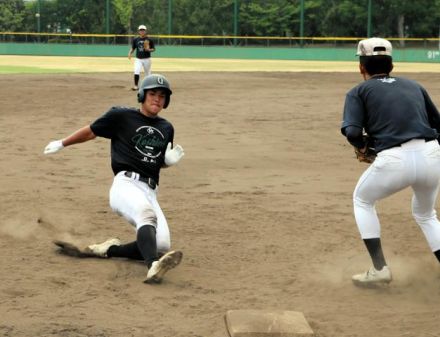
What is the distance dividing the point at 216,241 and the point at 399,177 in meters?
2.12

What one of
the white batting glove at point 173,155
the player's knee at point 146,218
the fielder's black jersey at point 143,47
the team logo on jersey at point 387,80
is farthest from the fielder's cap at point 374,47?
the fielder's black jersey at point 143,47

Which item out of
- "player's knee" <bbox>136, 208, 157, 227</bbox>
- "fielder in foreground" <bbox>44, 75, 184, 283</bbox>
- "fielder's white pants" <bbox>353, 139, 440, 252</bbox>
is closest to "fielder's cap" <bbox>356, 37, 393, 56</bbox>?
"fielder's white pants" <bbox>353, 139, 440, 252</bbox>

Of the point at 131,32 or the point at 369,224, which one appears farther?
the point at 131,32

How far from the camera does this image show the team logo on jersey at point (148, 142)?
19.8 ft

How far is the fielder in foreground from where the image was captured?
19.4 ft

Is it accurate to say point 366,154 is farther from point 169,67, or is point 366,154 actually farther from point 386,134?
point 169,67

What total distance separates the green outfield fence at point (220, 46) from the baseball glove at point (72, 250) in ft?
129

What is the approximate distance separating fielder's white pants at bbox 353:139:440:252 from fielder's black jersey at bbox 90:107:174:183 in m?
1.60

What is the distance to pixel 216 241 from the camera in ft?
22.3

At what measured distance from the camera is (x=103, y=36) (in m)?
50.3

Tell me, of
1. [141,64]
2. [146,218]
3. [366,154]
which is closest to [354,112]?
[366,154]

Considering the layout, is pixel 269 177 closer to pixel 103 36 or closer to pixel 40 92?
pixel 40 92

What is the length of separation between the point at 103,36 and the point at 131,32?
623cm

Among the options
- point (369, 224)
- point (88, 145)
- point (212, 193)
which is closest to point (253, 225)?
point (212, 193)
